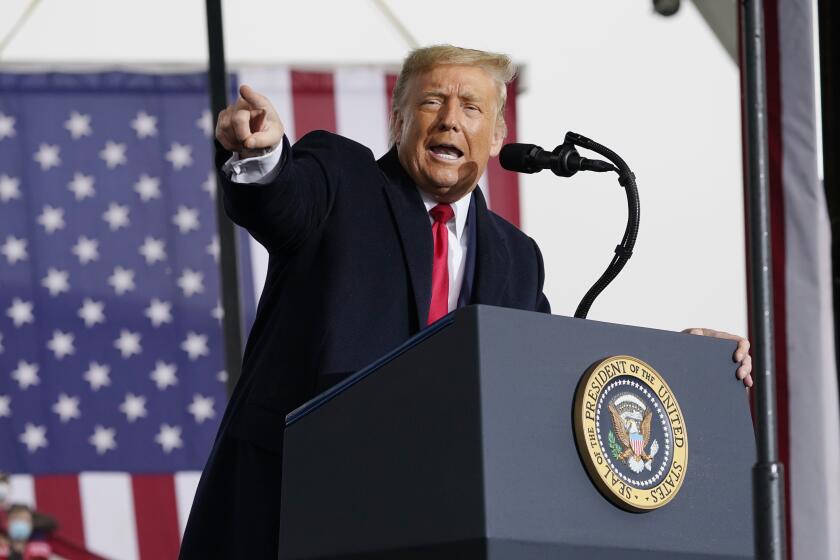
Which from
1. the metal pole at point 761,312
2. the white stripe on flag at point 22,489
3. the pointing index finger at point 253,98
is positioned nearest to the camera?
the metal pole at point 761,312

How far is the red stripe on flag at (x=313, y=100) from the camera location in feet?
19.8

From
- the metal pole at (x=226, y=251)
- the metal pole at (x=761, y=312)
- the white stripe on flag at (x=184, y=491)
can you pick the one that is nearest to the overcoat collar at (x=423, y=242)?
the metal pole at (x=761, y=312)

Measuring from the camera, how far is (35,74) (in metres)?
6.24

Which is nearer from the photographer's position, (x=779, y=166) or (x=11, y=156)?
(x=779, y=166)

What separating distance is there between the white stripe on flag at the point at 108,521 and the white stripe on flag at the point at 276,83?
164 centimetres

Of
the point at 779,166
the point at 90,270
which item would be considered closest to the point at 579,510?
the point at 779,166

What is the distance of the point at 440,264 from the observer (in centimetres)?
226

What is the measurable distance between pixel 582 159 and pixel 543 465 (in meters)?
0.64

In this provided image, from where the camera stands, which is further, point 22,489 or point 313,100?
point 313,100

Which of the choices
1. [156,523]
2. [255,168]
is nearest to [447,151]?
[255,168]

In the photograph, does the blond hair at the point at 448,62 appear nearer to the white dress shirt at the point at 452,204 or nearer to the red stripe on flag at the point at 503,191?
the white dress shirt at the point at 452,204

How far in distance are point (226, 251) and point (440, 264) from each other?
1.25 m

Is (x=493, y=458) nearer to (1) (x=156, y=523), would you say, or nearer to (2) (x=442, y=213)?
(2) (x=442, y=213)

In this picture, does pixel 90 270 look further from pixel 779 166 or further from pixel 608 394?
pixel 608 394
